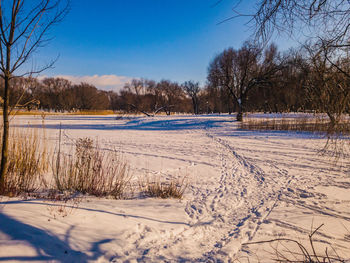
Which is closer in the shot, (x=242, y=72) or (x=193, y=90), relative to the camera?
(x=242, y=72)

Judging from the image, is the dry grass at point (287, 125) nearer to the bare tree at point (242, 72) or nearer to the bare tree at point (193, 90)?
the bare tree at point (242, 72)

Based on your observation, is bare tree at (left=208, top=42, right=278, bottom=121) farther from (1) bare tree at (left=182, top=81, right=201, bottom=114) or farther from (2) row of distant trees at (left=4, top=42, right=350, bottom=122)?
(1) bare tree at (left=182, top=81, right=201, bottom=114)

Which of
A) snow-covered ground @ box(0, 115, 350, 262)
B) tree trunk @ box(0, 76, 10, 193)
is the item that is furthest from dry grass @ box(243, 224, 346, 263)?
tree trunk @ box(0, 76, 10, 193)

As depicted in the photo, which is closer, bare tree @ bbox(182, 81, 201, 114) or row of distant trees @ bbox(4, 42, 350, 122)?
row of distant trees @ bbox(4, 42, 350, 122)

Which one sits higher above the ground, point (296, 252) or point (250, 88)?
point (250, 88)

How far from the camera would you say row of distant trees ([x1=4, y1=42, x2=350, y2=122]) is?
318 centimetres

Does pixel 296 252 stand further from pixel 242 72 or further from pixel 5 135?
pixel 242 72

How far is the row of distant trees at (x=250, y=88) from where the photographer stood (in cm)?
318

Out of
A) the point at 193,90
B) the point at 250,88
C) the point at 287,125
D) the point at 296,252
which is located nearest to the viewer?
the point at 296,252

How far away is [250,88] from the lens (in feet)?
63.8

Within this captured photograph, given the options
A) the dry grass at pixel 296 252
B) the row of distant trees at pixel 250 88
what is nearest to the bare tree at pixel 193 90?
the row of distant trees at pixel 250 88

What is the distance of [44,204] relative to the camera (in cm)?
266

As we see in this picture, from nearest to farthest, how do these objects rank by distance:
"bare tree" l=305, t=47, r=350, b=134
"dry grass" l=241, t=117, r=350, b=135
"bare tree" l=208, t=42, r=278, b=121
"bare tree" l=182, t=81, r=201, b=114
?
1. "bare tree" l=305, t=47, r=350, b=134
2. "dry grass" l=241, t=117, r=350, b=135
3. "bare tree" l=208, t=42, r=278, b=121
4. "bare tree" l=182, t=81, r=201, b=114

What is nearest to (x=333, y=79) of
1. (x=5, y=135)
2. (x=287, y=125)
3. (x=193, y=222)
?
(x=193, y=222)
